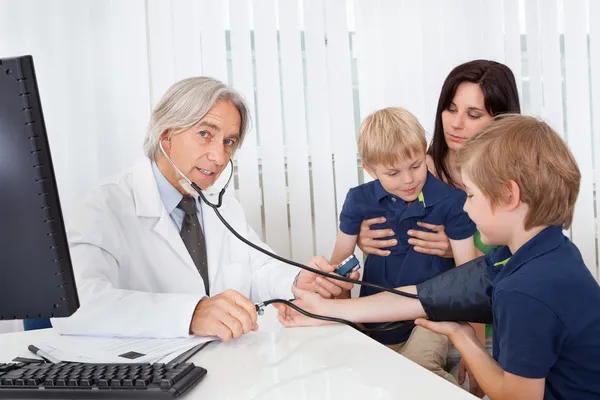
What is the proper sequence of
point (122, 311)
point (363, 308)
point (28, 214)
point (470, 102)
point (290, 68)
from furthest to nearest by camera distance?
1. point (290, 68)
2. point (470, 102)
3. point (363, 308)
4. point (122, 311)
5. point (28, 214)

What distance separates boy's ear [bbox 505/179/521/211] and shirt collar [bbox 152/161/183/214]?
834 mm

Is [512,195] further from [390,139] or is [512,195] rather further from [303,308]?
[390,139]

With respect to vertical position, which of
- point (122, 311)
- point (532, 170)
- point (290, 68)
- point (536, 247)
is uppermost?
point (290, 68)

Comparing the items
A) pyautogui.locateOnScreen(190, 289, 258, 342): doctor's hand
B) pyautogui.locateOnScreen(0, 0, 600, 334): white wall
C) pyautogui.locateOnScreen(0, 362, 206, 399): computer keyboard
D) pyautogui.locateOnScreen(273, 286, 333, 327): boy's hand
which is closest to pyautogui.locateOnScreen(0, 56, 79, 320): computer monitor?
pyautogui.locateOnScreen(0, 362, 206, 399): computer keyboard

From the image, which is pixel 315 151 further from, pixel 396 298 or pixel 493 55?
pixel 396 298

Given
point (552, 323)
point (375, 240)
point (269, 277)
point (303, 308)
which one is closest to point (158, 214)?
point (269, 277)

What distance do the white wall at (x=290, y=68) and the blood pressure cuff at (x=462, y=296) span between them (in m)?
1.42

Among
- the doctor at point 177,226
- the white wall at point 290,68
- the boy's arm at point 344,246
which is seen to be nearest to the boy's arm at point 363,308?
the doctor at point 177,226

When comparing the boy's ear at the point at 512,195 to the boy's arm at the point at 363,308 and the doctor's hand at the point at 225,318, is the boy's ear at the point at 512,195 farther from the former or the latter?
the doctor's hand at the point at 225,318

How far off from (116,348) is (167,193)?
58 cm

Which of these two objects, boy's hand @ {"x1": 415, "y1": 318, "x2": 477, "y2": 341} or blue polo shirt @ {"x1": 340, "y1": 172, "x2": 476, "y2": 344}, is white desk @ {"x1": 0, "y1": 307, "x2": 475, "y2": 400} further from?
blue polo shirt @ {"x1": 340, "y1": 172, "x2": 476, "y2": 344}

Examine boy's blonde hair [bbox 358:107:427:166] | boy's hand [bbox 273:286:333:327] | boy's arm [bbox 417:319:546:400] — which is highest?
A: boy's blonde hair [bbox 358:107:427:166]

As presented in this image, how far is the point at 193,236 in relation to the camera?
65.8 inches

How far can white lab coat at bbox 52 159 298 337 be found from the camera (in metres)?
1.25
